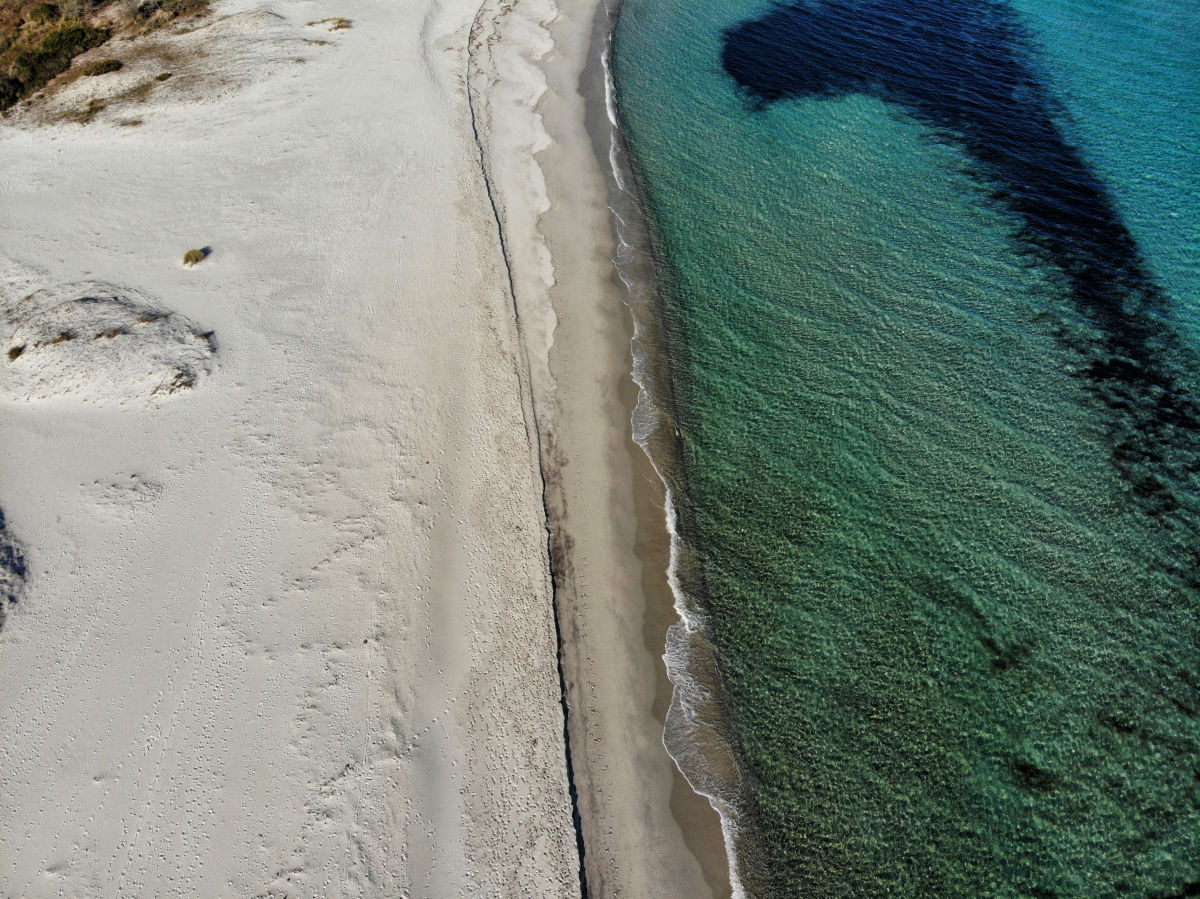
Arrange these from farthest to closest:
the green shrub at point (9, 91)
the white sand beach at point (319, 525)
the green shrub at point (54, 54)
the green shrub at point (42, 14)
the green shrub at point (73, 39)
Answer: the green shrub at point (42, 14) < the green shrub at point (73, 39) < the green shrub at point (54, 54) < the green shrub at point (9, 91) < the white sand beach at point (319, 525)

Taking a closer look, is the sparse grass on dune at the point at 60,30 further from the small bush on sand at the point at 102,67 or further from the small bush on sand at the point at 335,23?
the small bush on sand at the point at 335,23

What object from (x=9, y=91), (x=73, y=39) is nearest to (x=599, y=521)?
(x=9, y=91)

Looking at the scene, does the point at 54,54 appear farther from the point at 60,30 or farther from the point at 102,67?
the point at 102,67

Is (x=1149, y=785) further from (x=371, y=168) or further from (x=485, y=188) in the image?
(x=371, y=168)

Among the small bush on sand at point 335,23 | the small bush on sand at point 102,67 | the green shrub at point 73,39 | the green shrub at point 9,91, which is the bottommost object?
the green shrub at point 9,91

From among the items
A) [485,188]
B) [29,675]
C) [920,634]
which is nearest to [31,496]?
[29,675]

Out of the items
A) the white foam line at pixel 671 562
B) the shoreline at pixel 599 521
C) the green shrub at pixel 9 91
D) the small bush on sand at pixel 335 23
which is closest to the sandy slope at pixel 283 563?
the shoreline at pixel 599 521
